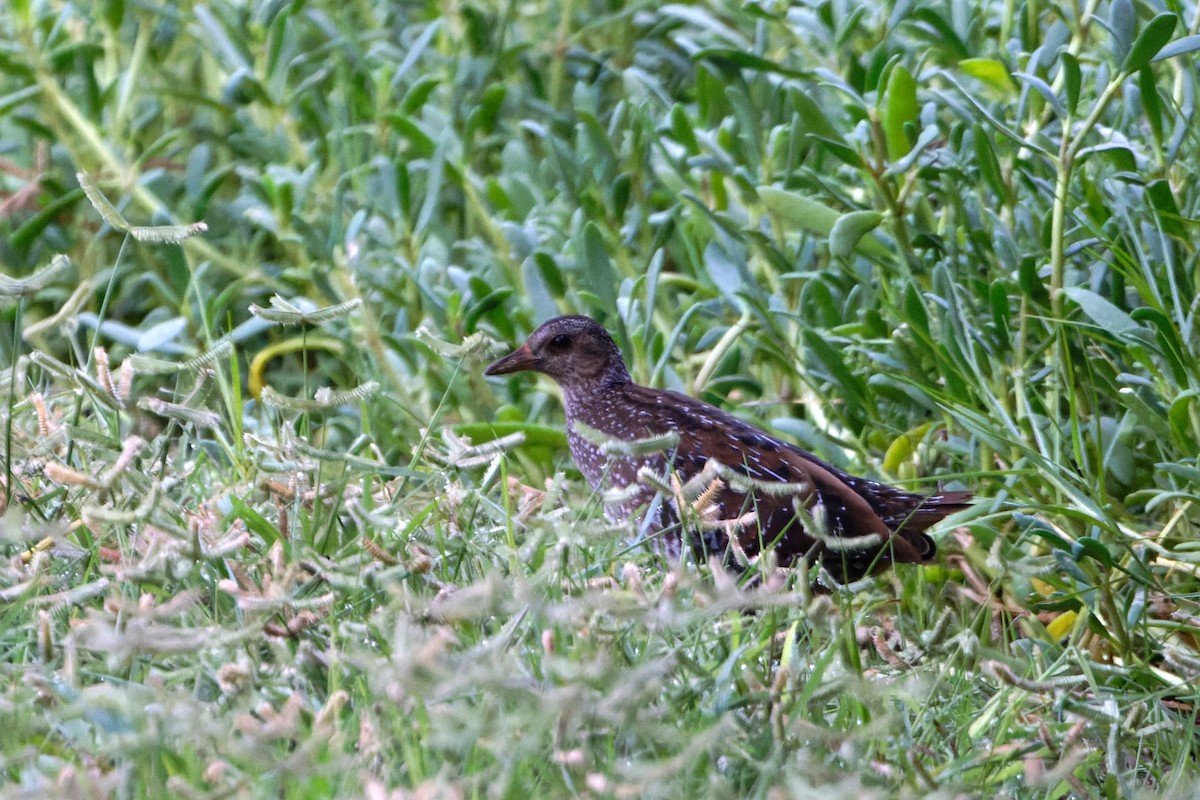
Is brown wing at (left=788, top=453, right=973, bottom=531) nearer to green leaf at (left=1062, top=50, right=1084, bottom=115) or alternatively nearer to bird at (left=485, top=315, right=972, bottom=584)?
bird at (left=485, top=315, right=972, bottom=584)

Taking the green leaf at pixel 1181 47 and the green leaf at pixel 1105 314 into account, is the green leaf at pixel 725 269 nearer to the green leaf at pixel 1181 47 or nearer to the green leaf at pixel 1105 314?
the green leaf at pixel 1105 314

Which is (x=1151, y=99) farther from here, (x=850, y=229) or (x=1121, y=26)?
(x=850, y=229)

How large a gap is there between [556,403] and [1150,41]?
2841 mm

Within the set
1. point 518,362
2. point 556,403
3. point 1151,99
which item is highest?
point 1151,99

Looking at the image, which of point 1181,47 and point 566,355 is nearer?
point 1181,47

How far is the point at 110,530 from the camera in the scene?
323 centimetres

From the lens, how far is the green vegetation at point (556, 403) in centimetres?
254

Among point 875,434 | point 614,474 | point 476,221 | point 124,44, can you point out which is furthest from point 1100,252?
point 124,44

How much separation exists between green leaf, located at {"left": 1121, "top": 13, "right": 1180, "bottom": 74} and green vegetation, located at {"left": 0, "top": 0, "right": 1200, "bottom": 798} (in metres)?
0.01

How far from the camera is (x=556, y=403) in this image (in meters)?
5.89

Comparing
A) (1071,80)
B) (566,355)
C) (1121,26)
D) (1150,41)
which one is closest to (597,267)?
(566,355)

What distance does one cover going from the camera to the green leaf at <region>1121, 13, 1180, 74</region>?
352cm

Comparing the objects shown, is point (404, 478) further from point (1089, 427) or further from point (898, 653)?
point (1089, 427)

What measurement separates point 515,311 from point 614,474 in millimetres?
1033
